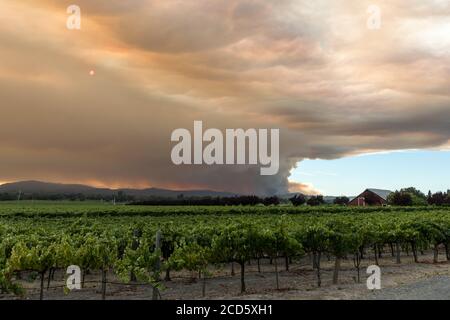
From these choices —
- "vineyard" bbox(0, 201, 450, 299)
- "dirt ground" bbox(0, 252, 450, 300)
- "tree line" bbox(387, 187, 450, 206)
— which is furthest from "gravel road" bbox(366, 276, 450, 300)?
"tree line" bbox(387, 187, 450, 206)

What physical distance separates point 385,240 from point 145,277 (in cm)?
2082

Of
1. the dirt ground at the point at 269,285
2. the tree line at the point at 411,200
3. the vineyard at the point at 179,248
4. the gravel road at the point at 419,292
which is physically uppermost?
the tree line at the point at 411,200

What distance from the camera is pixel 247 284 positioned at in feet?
78.3

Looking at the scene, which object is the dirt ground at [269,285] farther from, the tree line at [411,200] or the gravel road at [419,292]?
the tree line at [411,200]

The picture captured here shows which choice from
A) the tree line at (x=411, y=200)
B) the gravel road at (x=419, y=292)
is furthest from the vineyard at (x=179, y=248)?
the tree line at (x=411, y=200)

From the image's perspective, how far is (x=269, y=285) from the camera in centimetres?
2338

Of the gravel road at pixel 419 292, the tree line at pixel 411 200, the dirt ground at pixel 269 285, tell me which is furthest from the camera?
the tree line at pixel 411 200

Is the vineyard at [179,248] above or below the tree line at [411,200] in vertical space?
below

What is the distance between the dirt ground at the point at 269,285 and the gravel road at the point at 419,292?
0.26m

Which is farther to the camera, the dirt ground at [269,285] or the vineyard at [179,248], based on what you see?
the dirt ground at [269,285]

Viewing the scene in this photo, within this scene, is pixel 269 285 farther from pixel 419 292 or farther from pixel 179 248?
pixel 419 292

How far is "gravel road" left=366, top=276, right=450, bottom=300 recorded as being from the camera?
60.4 ft

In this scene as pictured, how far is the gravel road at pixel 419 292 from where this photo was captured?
60.4 feet
